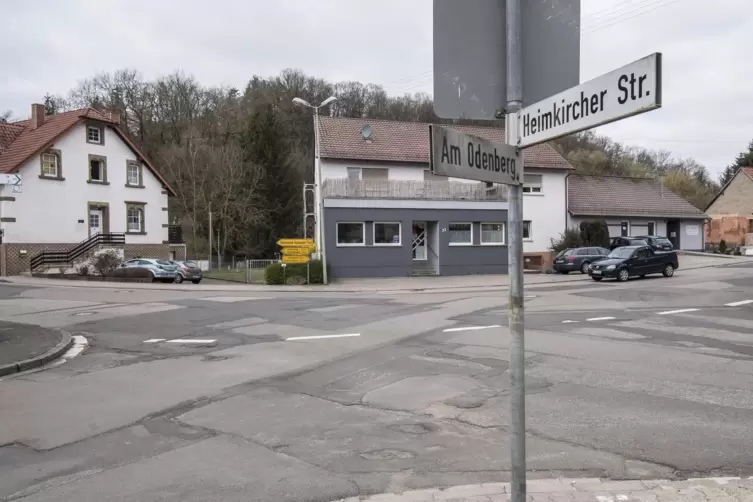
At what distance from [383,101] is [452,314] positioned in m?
45.3

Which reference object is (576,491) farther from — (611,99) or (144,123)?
(144,123)

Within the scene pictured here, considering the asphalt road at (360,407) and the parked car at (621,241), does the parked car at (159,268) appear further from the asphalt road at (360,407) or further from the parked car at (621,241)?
the parked car at (621,241)

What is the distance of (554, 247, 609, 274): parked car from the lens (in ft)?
112

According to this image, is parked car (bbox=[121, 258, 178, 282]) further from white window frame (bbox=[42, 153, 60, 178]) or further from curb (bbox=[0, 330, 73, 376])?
curb (bbox=[0, 330, 73, 376])

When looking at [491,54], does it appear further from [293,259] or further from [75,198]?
[75,198]

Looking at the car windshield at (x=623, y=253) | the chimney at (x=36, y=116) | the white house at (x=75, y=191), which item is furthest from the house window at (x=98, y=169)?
the car windshield at (x=623, y=253)

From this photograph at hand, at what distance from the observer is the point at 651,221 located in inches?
1812

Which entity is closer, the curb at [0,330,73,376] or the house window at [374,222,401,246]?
the curb at [0,330,73,376]

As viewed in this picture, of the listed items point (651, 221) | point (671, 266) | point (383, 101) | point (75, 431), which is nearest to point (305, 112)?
point (383, 101)

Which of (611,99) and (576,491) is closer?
(611,99)

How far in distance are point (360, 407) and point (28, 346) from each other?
7.78m

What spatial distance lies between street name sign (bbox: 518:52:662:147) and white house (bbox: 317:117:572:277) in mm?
27719

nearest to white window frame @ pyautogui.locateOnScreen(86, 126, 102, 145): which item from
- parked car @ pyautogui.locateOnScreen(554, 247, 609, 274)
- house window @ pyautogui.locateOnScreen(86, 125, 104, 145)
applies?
house window @ pyautogui.locateOnScreen(86, 125, 104, 145)

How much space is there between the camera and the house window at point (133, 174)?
148ft
